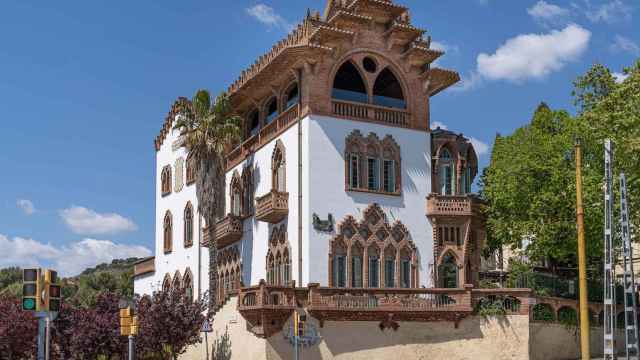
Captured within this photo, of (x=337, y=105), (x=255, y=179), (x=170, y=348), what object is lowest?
(x=170, y=348)

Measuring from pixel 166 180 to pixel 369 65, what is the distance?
22.0m

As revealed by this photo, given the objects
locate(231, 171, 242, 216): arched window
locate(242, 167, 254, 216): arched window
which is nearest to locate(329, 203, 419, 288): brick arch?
locate(242, 167, 254, 216): arched window

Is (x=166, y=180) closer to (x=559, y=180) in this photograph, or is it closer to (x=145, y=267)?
(x=145, y=267)

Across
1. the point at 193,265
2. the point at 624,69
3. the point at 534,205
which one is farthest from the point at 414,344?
the point at 193,265

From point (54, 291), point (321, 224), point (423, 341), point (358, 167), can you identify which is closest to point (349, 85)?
point (358, 167)

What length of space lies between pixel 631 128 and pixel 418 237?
1044 centimetres

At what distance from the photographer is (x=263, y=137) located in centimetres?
4644

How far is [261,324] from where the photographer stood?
37969 millimetres

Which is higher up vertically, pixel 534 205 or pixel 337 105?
pixel 337 105

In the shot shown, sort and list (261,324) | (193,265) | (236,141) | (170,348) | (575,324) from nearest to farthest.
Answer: (261,324)
(575,324)
(170,348)
(236,141)
(193,265)

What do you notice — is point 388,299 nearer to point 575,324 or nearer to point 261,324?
point 261,324

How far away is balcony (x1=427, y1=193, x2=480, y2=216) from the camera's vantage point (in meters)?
42.8

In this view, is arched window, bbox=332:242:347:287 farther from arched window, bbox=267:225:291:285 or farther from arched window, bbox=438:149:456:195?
arched window, bbox=438:149:456:195

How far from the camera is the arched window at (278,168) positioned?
43.3m
